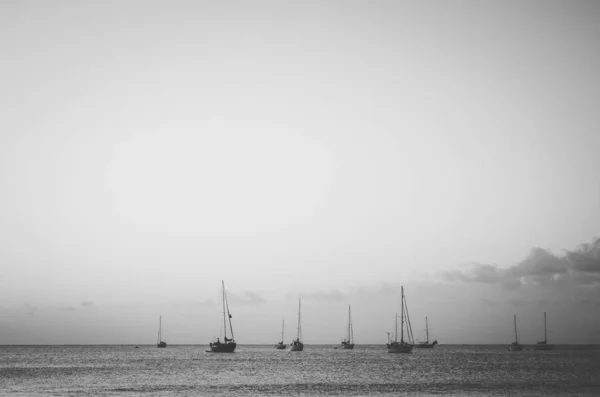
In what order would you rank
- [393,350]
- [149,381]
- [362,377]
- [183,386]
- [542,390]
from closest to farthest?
[542,390]
[183,386]
[149,381]
[362,377]
[393,350]

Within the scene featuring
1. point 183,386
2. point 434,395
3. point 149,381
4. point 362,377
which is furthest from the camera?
point 362,377

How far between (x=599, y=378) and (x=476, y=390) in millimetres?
27826

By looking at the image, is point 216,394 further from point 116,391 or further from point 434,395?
point 434,395

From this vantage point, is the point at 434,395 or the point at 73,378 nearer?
the point at 434,395

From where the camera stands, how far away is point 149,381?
282 ft

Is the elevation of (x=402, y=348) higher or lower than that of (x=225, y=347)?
higher

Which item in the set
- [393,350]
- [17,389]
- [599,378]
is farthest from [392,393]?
[393,350]

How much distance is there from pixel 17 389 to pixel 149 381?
→ 1759cm

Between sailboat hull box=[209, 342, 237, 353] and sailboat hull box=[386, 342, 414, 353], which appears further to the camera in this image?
sailboat hull box=[209, 342, 237, 353]

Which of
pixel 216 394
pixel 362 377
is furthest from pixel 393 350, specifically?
pixel 216 394

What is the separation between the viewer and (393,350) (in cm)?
16025

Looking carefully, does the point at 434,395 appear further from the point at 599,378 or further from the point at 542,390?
the point at 599,378

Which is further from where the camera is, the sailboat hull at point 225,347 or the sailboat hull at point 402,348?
the sailboat hull at point 225,347

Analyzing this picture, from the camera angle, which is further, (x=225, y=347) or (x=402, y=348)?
(x=225, y=347)
